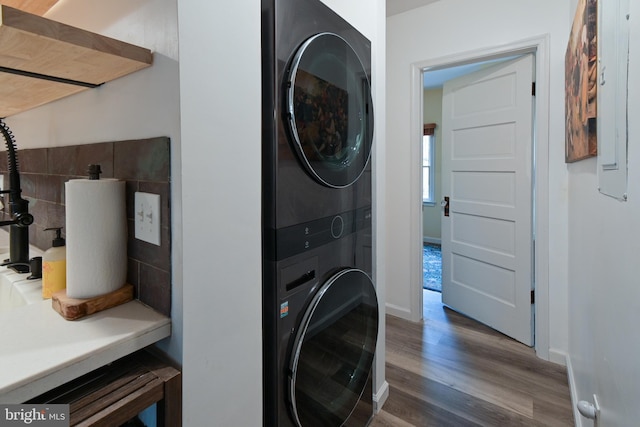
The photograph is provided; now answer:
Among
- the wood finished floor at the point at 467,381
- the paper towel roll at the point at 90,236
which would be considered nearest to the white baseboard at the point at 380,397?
the wood finished floor at the point at 467,381

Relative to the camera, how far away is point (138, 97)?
2.54 ft

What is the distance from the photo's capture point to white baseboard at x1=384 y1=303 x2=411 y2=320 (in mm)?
2797

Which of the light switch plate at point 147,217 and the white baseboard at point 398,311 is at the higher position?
the light switch plate at point 147,217

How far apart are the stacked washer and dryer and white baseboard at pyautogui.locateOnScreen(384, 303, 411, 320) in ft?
5.05

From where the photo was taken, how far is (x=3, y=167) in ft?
5.12

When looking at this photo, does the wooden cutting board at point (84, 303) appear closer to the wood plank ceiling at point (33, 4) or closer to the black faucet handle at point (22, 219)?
the black faucet handle at point (22, 219)

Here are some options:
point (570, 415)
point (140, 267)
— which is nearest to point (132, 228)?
point (140, 267)

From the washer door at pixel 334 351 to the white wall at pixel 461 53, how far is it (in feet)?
4.81

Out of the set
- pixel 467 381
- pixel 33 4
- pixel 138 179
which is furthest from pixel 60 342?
pixel 467 381

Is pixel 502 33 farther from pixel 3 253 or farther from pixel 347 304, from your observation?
pixel 3 253

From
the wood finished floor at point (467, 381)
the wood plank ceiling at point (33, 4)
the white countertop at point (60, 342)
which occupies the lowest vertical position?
the wood finished floor at point (467, 381)

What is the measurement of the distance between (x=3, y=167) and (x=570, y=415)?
10.2ft

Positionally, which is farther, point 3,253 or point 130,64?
point 3,253

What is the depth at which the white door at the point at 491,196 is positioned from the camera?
2357mm
